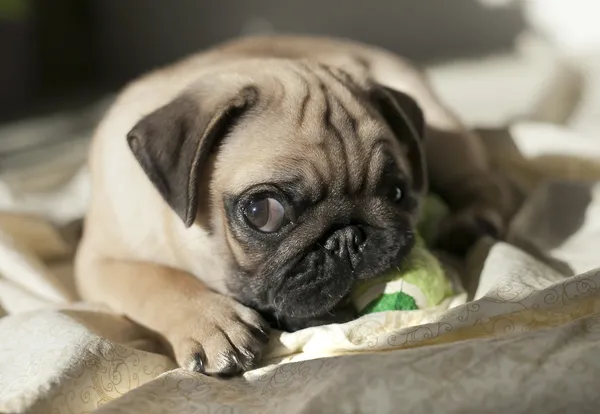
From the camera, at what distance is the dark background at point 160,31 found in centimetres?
673

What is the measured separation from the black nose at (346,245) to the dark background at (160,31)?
14.4 ft

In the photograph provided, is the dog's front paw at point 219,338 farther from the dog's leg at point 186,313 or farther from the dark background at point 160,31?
the dark background at point 160,31

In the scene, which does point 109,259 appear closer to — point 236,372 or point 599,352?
point 236,372

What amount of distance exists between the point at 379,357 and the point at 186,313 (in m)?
0.82

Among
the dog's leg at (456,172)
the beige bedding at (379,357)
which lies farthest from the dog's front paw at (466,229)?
the beige bedding at (379,357)

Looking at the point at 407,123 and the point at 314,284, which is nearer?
the point at 314,284

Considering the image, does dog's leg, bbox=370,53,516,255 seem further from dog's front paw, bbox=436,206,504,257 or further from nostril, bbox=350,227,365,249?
nostril, bbox=350,227,365,249

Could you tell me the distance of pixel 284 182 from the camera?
2.55m

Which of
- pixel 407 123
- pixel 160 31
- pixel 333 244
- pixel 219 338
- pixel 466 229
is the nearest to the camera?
pixel 219 338

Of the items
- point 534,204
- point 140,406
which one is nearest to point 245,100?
point 140,406

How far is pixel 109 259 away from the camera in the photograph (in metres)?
3.26

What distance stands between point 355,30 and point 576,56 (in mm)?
2122

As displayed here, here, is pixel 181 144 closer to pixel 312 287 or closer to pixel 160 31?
pixel 312 287

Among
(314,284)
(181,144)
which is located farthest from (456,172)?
(181,144)
